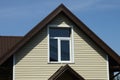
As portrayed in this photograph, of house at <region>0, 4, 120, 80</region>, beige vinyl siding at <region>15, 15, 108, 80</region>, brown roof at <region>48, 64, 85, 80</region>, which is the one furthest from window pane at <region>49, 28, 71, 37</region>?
brown roof at <region>48, 64, 85, 80</region>

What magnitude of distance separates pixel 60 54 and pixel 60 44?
21.3 inches

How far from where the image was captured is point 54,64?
67.6 feet

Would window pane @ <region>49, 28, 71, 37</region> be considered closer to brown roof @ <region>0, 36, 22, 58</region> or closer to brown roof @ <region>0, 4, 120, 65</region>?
brown roof @ <region>0, 4, 120, 65</region>

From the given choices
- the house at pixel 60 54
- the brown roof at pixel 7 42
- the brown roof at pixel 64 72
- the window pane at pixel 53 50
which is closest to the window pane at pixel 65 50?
the house at pixel 60 54

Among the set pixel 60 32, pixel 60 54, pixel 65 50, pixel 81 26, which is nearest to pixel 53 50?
pixel 60 54

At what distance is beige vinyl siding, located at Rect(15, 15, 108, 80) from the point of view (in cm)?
2033

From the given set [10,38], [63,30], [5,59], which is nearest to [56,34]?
[63,30]

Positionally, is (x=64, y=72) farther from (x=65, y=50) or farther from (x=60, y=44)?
(x=60, y=44)

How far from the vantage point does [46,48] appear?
816 inches

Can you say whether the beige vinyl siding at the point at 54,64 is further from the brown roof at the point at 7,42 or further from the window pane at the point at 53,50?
the brown roof at the point at 7,42

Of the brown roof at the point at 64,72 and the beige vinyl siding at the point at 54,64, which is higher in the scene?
the beige vinyl siding at the point at 54,64

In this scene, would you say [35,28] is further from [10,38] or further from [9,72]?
[10,38]

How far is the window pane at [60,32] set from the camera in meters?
21.2

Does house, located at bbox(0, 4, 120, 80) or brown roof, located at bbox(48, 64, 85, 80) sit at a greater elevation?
house, located at bbox(0, 4, 120, 80)
